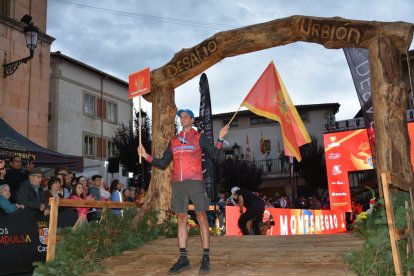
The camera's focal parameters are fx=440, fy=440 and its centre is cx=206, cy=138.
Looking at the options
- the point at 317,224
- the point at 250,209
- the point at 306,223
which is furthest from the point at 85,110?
the point at 250,209

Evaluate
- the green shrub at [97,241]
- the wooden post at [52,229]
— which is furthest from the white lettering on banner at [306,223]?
the wooden post at [52,229]

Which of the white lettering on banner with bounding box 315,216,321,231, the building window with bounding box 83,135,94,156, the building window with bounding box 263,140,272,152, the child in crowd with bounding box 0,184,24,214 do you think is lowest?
the white lettering on banner with bounding box 315,216,321,231

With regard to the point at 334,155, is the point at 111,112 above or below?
above

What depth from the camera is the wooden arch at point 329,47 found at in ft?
21.5

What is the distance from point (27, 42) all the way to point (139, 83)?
24.6ft

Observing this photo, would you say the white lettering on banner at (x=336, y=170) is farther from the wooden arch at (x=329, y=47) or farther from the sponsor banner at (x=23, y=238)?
the sponsor banner at (x=23, y=238)

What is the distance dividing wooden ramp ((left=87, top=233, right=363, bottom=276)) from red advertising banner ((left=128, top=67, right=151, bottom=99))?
2.46 meters

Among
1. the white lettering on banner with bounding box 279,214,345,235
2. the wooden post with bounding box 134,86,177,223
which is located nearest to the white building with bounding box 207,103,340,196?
the white lettering on banner with bounding box 279,214,345,235

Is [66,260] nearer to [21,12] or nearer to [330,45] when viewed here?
A: [330,45]

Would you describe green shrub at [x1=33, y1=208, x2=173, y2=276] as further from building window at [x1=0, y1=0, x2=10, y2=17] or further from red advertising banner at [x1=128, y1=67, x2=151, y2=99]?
building window at [x1=0, y1=0, x2=10, y2=17]

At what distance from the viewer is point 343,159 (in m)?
18.5

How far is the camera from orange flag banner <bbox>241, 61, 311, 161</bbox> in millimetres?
7457

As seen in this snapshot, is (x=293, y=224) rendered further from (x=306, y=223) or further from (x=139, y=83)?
(x=139, y=83)

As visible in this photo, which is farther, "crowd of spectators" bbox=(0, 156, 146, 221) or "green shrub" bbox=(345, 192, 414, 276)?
"crowd of spectators" bbox=(0, 156, 146, 221)
